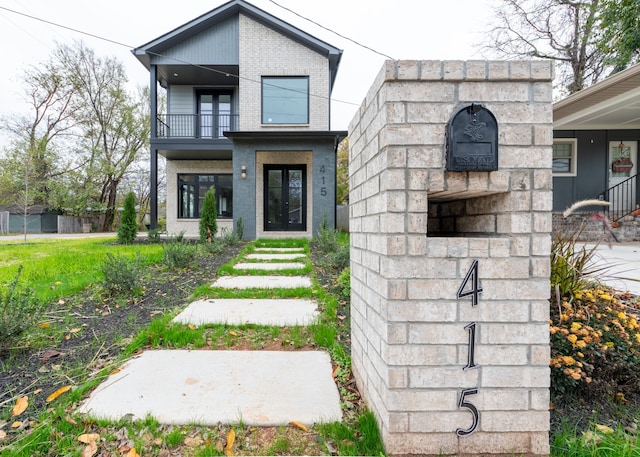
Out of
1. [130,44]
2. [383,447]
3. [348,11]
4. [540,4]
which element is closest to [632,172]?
[540,4]

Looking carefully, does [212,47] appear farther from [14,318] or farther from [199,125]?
[14,318]

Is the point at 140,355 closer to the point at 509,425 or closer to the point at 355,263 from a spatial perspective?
the point at 355,263

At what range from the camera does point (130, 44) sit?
991cm

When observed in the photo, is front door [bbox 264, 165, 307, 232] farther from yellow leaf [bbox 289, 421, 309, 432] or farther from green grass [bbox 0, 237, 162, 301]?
yellow leaf [bbox 289, 421, 309, 432]

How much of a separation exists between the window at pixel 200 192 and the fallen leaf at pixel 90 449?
36.8 ft

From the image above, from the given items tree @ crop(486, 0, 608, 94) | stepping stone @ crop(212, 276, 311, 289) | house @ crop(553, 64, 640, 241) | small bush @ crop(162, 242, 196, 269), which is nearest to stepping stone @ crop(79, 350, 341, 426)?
stepping stone @ crop(212, 276, 311, 289)

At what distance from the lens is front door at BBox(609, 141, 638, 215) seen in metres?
8.79

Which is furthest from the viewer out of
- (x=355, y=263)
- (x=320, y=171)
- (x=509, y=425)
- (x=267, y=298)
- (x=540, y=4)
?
(x=540, y=4)

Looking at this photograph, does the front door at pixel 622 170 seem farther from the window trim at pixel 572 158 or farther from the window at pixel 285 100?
the window at pixel 285 100

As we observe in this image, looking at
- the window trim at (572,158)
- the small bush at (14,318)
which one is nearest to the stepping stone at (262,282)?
the small bush at (14,318)

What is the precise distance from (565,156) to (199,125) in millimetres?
11823

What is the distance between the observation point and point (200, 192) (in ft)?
40.3

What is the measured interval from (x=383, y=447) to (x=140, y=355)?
173 cm

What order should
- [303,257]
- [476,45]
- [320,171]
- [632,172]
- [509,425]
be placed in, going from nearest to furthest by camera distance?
[509,425]
[303,257]
[632,172]
[320,171]
[476,45]
